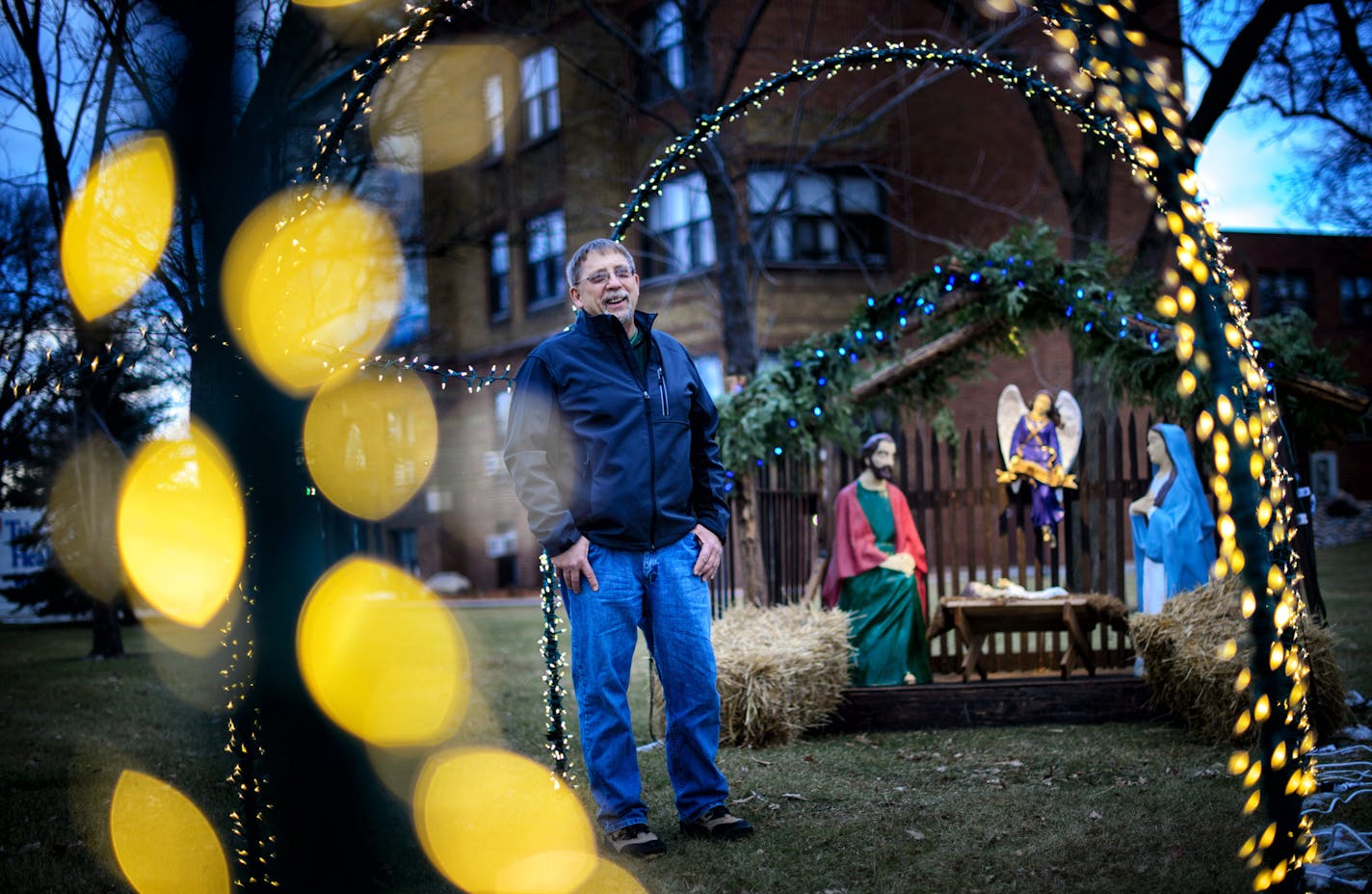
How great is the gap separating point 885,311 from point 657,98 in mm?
13807

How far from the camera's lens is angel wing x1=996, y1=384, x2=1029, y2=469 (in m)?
9.08

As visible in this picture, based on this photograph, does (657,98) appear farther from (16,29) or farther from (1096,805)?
(1096,805)

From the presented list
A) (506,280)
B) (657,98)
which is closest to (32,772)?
(657,98)

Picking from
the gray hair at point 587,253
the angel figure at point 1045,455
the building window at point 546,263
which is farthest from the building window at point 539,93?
the gray hair at point 587,253

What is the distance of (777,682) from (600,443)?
9.59ft

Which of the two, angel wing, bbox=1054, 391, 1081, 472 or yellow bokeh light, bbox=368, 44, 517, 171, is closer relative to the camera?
angel wing, bbox=1054, 391, 1081, 472

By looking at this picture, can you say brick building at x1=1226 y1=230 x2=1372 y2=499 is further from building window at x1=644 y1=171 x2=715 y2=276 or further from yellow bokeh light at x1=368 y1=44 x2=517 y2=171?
yellow bokeh light at x1=368 y1=44 x2=517 y2=171

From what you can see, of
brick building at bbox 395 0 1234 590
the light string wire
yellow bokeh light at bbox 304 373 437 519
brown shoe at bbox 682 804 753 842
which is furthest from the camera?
yellow bokeh light at bbox 304 373 437 519

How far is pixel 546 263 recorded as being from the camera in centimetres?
2405

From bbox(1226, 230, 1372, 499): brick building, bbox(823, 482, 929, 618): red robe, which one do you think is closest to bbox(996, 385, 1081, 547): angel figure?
bbox(823, 482, 929, 618): red robe

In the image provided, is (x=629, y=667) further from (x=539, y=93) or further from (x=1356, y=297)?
(x=1356, y=297)

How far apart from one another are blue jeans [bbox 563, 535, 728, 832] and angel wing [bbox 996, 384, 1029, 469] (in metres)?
5.14

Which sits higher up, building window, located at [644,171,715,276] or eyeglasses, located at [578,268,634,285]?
building window, located at [644,171,715,276]

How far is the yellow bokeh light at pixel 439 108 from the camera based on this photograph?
13.5 metres
